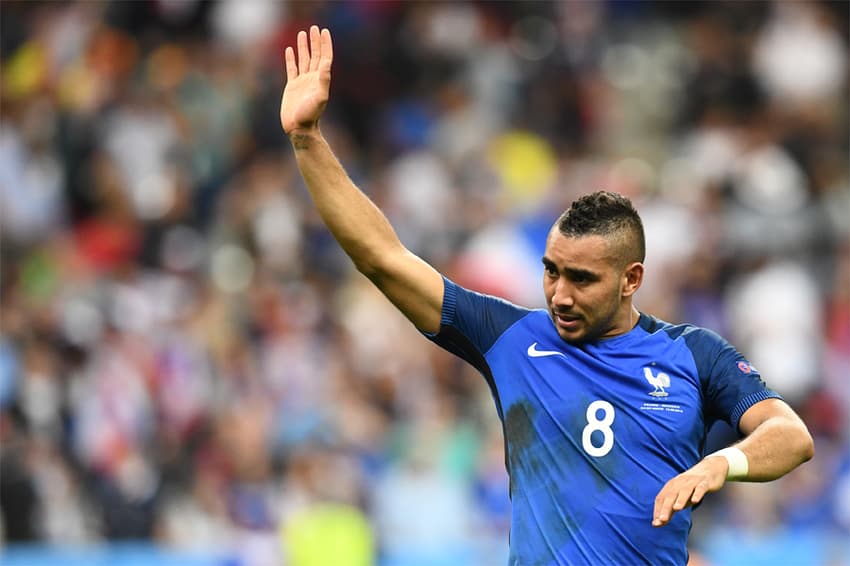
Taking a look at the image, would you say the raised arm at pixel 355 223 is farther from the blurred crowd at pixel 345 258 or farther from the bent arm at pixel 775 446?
the blurred crowd at pixel 345 258

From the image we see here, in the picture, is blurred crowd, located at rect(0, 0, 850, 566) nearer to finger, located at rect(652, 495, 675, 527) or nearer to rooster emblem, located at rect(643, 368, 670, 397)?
rooster emblem, located at rect(643, 368, 670, 397)

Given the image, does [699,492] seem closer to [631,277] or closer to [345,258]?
[631,277]

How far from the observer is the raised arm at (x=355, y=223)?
5188 millimetres

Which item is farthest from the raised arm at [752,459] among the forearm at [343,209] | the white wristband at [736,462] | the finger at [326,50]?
the finger at [326,50]

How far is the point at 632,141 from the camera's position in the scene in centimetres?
1608

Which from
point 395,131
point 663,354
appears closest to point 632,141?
point 395,131

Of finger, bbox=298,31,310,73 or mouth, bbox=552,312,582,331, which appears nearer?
mouth, bbox=552,312,582,331

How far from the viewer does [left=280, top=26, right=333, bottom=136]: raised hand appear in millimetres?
5258

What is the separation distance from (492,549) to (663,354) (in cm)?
533

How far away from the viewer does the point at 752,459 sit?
15.9 feet

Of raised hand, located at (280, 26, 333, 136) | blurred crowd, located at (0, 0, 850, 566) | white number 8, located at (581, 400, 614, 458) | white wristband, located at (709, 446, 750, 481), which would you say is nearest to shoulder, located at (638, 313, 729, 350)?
white number 8, located at (581, 400, 614, 458)

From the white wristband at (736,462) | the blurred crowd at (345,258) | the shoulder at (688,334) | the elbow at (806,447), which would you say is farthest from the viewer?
the blurred crowd at (345,258)

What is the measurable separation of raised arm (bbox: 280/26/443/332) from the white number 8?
581 millimetres

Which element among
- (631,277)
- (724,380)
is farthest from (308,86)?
(724,380)
